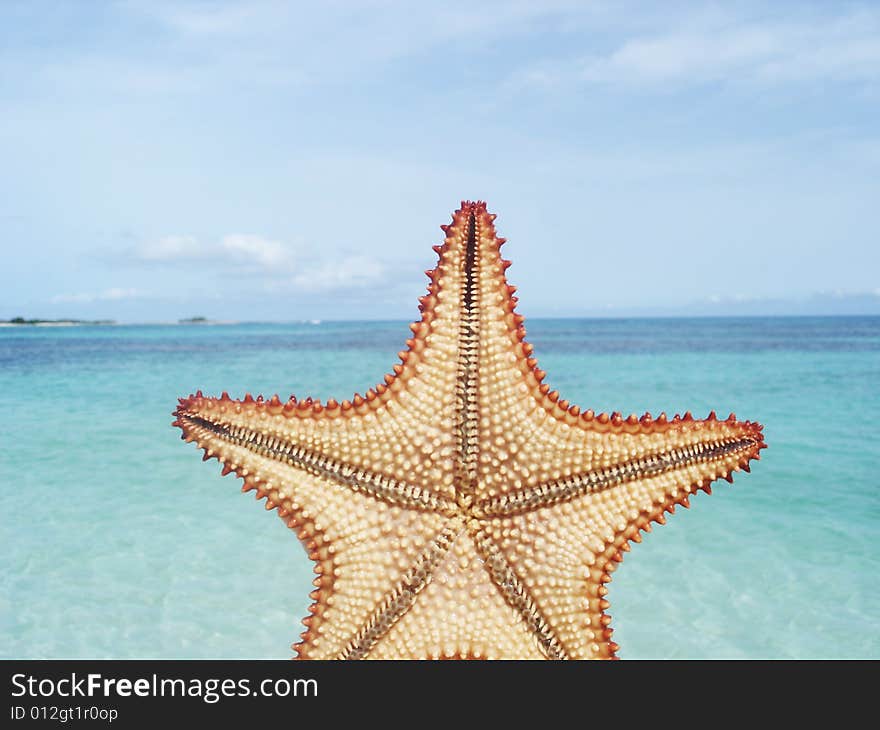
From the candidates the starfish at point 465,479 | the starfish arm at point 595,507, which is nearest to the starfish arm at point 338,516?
the starfish at point 465,479

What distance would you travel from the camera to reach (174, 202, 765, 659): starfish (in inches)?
115

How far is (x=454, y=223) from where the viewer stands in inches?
114

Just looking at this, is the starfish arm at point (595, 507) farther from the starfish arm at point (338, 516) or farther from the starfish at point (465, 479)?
the starfish arm at point (338, 516)

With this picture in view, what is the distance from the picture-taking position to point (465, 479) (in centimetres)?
295

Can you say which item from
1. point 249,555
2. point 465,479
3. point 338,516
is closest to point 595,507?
point 465,479

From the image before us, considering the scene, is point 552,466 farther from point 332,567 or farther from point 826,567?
point 826,567

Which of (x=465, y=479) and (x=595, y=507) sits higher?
(x=465, y=479)

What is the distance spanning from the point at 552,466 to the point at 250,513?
7.31 meters

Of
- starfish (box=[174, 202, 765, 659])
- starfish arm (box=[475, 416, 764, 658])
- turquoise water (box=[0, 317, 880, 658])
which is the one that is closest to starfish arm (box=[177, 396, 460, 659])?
starfish (box=[174, 202, 765, 659])

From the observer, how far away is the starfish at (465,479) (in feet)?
9.57

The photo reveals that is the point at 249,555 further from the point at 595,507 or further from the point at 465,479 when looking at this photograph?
the point at 595,507

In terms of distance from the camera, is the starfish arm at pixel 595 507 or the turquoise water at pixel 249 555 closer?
the starfish arm at pixel 595 507

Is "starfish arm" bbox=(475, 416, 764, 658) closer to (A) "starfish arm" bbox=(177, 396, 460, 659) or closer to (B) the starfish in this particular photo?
(B) the starfish
